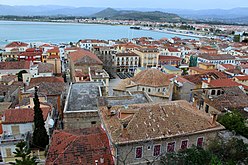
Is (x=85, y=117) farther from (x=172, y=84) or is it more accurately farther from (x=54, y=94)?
(x=172, y=84)

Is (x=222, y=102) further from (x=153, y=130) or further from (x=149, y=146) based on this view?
(x=149, y=146)

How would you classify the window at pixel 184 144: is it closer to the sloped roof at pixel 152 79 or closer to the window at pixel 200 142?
the window at pixel 200 142

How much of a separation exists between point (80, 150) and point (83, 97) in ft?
32.6

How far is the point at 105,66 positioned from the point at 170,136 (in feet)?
151

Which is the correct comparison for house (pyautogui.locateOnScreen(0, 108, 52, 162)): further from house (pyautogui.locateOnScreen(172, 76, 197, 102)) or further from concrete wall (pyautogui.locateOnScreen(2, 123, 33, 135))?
house (pyautogui.locateOnScreen(172, 76, 197, 102))

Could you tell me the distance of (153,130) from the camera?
1498cm

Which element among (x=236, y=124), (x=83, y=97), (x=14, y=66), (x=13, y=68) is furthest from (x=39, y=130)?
(x=14, y=66)

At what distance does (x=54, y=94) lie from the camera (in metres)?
29.1

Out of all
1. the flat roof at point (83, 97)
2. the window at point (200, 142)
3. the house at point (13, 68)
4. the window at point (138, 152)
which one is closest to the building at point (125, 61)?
the house at point (13, 68)

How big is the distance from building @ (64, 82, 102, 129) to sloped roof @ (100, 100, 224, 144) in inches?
138

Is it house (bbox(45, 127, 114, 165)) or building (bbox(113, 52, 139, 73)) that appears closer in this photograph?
house (bbox(45, 127, 114, 165))

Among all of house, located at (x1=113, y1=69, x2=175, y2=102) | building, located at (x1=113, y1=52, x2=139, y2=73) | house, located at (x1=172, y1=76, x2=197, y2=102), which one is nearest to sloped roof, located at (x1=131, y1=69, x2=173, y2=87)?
house, located at (x1=113, y1=69, x2=175, y2=102)

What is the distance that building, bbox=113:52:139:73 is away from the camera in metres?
62.3

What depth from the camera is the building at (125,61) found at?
204 ft
